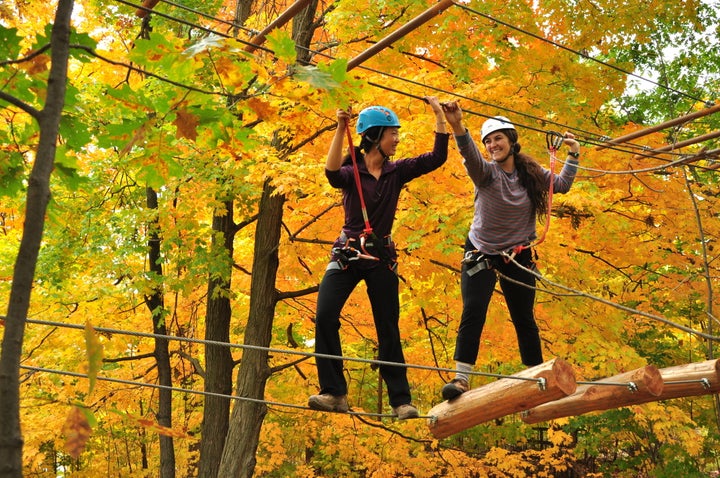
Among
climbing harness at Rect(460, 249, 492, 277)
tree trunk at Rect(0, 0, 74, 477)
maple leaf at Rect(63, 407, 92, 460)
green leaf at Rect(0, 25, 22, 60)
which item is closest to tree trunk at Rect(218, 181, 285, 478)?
climbing harness at Rect(460, 249, 492, 277)

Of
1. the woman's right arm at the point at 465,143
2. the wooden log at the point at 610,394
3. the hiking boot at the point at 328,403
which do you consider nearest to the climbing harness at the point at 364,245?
the woman's right arm at the point at 465,143

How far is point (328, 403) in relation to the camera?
148 inches

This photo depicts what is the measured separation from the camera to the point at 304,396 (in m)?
12.6

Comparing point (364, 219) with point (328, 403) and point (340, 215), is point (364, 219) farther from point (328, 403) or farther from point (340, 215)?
point (340, 215)

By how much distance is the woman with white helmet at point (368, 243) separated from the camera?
374cm

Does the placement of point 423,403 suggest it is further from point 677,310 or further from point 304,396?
point 677,310

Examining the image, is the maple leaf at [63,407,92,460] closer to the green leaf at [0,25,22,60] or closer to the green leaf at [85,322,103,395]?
the green leaf at [85,322,103,395]

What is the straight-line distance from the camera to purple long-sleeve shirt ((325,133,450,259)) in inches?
149

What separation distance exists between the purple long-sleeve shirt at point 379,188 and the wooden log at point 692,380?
2.23 m

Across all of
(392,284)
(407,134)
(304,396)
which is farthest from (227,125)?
(304,396)

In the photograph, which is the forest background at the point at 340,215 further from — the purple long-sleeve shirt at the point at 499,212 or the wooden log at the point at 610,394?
the purple long-sleeve shirt at the point at 499,212

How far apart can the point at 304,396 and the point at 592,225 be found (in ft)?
21.6

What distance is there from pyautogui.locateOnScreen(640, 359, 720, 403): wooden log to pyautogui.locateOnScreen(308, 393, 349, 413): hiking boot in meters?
2.15

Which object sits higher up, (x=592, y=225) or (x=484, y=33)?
(x=484, y=33)
